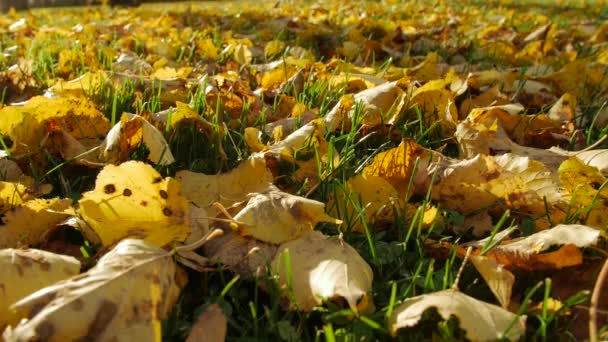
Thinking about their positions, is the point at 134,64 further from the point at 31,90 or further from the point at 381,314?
the point at 381,314

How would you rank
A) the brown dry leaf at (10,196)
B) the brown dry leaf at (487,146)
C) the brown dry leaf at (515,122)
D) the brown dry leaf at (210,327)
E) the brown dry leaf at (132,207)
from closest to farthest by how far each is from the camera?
the brown dry leaf at (210,327) < the brown dry leaf at (132,207) < the brown dry leaf at (10,196) < the brown dry leaf at (487,146) < the brown dry leaf at (515,122)

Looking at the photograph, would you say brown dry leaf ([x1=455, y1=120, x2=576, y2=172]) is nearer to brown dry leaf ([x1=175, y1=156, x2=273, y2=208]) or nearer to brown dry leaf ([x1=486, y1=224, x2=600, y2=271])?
brown dry leaf ([x1=486, y1=224, x2=600, y2=271])

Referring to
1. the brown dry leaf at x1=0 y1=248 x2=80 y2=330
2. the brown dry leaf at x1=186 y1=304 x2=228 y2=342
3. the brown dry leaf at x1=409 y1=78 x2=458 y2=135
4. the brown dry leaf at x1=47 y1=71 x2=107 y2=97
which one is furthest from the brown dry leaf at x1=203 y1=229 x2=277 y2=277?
the brown dry leaf at x1=47 y1=71 x2=107 y2=97

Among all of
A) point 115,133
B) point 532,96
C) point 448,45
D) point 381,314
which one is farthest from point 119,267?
point 448,45

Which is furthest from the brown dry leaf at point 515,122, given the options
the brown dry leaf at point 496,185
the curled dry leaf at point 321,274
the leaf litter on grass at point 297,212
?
the curled dry leaf at point 321,274

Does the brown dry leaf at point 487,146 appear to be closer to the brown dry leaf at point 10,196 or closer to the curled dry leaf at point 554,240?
the curled dry leaf at point 554,240

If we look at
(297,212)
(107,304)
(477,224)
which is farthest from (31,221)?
(477,224)

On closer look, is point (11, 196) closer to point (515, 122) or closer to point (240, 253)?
point (240, 253)
